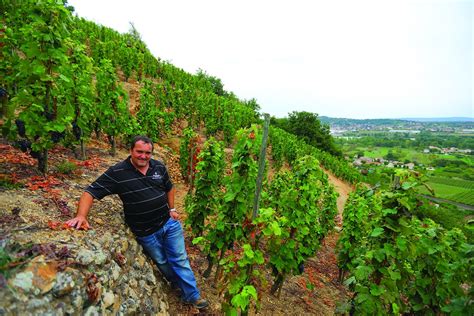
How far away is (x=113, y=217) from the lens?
15.1 feet

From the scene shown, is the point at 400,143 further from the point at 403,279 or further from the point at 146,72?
the point at 403,279

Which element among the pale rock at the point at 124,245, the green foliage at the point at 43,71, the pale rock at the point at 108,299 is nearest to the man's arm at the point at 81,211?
the pale rock at the point at 124,245

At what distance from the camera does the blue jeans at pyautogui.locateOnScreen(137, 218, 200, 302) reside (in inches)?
172

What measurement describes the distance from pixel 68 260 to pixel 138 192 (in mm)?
1249

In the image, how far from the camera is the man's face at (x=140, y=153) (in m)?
3.96

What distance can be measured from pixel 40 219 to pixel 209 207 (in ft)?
12.0

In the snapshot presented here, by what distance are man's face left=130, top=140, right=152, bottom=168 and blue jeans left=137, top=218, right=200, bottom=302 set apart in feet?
3.72

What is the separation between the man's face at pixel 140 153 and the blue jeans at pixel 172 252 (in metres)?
1.13

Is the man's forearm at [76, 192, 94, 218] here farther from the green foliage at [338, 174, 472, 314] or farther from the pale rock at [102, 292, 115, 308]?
the green foliage at [338, 174, 472, 314]

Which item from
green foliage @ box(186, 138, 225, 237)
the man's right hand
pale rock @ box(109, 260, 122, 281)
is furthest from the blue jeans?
green foliage @ box(186, 138, 225, 237)

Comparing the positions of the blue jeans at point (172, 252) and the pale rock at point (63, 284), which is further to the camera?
the blue jeans at point (172, 252)

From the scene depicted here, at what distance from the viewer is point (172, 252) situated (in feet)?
14.4

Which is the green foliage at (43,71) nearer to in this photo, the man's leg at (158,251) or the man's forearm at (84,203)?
the man's forearm at (84,203)

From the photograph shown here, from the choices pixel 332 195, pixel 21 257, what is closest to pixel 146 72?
pixel 332 195
